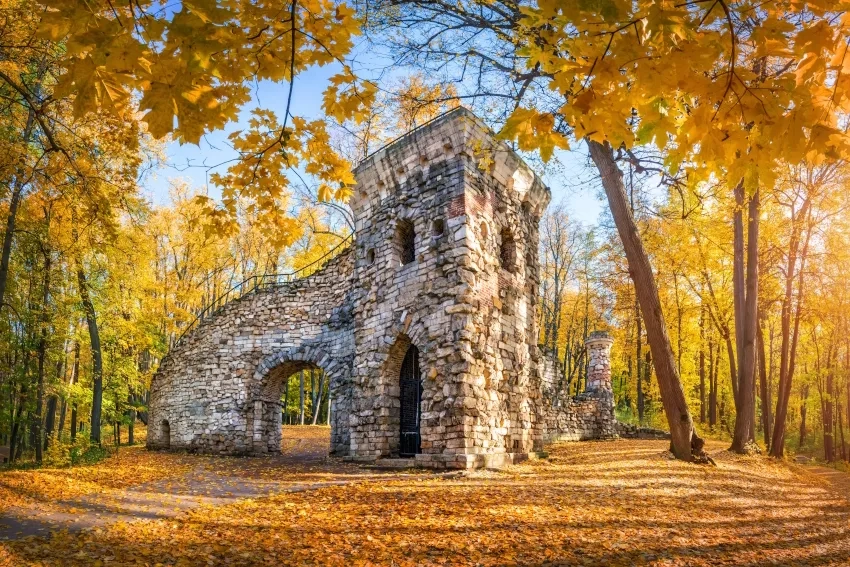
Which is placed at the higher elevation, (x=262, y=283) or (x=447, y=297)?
(x=262, y=283)

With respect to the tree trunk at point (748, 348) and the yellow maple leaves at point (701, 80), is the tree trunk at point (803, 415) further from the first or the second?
the yellow maple leaves at point (701, 80)

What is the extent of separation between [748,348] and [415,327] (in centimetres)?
906

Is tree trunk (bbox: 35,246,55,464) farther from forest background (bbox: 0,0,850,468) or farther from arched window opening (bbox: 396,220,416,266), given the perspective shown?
arched window opening (bbox: 396,220,416,266)

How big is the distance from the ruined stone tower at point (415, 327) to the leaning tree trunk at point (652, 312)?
239cm

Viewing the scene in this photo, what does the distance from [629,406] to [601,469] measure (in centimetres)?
2420

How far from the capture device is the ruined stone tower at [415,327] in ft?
31.6

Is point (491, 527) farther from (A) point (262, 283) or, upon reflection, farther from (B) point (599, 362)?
(B) point (599, 362)

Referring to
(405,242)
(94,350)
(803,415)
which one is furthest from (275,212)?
(803,415)

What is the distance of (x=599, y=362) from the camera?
751 inches

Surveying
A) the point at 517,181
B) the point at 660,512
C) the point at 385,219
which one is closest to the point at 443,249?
the point at 385,219

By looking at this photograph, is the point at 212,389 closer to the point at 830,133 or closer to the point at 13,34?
the point at 13,34

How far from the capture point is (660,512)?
5922 millimetres

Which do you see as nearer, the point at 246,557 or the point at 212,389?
the point at 246,557

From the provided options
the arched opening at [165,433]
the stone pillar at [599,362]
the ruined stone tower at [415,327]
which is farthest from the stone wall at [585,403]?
the arched opening at [165,433]
